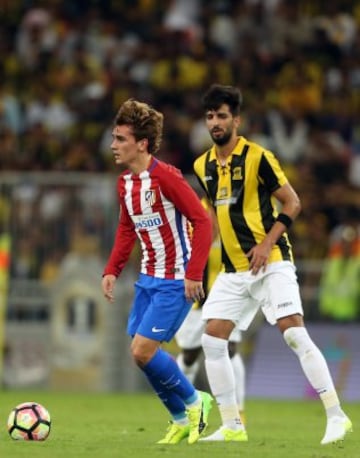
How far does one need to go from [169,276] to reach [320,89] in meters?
11.5

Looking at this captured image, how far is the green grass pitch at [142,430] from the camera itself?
910 cm

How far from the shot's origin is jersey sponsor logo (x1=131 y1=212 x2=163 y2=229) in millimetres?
9794

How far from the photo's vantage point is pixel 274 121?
20.3 meters

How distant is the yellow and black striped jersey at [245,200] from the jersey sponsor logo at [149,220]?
1.57 ft

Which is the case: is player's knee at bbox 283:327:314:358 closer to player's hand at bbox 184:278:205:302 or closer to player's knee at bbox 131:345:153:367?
player's hand at bbox 184:278:205:302

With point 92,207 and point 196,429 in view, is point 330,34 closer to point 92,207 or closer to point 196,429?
point 92,207

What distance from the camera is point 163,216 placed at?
9.80 m

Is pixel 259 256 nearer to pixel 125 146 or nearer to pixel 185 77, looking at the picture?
pixel 125 146

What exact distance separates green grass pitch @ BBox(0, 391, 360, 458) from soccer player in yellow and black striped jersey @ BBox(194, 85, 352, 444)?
0.48 m

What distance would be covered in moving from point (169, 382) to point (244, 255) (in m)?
0.95

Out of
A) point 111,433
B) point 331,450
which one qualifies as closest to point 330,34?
point 111,433

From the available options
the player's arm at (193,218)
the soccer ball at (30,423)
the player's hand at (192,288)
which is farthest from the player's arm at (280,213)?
the soccer ball at (30,423)

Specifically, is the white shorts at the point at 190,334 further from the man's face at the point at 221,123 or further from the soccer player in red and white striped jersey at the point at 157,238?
the man's face at the point at 221,123

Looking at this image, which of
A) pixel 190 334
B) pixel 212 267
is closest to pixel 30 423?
pixel 190 334
